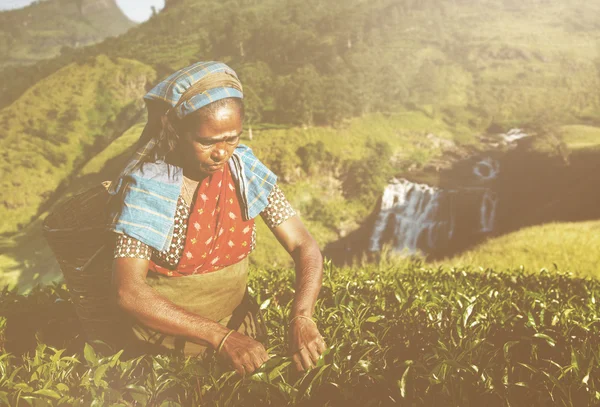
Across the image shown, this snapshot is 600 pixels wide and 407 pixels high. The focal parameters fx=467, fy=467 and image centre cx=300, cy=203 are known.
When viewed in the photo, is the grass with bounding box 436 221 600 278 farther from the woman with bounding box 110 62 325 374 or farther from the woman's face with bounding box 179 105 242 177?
the woman's face with bounding box 179 105 242 177

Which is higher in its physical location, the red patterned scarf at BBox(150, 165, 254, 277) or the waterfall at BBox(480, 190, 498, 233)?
the red patterned scarf at BBox(150, 165, 254, 277)

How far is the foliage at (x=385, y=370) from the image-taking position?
193 cm

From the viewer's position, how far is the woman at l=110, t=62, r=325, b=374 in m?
2.04

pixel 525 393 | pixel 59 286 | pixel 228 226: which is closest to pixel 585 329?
pixel 525 393

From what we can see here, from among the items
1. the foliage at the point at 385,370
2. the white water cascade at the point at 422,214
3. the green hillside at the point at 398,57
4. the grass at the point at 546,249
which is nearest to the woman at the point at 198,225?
the foliage at the point at 385,370

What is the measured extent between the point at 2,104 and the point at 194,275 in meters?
8.31

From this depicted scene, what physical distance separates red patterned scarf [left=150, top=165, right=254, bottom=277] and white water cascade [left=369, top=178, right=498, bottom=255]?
5.16 metres

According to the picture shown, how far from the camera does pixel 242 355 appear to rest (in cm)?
199

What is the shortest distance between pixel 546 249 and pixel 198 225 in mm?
5286

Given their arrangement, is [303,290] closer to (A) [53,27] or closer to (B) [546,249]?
(B) [546,249]

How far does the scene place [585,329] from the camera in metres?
2.52

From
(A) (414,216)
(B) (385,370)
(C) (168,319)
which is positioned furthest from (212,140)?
(A) (414,216)

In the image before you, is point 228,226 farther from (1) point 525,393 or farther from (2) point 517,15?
(2) point 517,15

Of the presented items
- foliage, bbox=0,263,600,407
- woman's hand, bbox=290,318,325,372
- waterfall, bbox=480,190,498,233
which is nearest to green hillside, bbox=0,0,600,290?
waterfall, bbox=480,190,498,233
